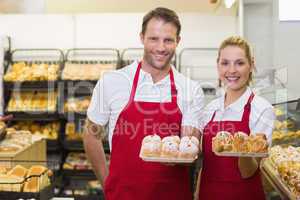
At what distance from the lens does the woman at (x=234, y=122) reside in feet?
5.87

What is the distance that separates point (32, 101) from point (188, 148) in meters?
3.29

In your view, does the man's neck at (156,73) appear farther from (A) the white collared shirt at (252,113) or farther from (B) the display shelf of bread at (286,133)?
(B) the display shelf of bread at (286,133)

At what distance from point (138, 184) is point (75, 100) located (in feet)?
9.10

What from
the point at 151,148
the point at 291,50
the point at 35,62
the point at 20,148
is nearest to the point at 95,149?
the point at 151,148

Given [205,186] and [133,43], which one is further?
[133,43]

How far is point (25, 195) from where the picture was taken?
2.12 m

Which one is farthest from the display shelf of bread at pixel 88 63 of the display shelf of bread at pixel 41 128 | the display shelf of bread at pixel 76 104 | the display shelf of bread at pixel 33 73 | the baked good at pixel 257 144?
the baked good at pixel 257 144

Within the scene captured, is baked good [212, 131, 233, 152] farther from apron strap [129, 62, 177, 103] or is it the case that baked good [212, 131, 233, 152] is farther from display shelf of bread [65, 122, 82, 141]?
display shelf of bread [65, 122, 82, 141]

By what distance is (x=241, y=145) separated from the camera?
1.62 m

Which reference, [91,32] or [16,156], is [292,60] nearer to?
[16,156]

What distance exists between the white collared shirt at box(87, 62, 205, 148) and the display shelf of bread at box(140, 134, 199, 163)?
21cm

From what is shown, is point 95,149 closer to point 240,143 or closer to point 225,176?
point 225,176

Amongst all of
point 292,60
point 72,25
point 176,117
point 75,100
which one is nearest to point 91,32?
point 72,25

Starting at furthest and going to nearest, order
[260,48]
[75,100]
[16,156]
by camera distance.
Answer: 1. [75,100]
2. [260,48]
3. [16,156]
